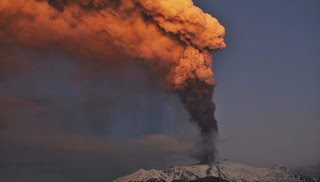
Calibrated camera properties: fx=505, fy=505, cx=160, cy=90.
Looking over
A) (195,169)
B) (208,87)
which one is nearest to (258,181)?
(195,169)

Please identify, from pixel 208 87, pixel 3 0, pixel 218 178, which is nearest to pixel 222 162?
pixel 218 178

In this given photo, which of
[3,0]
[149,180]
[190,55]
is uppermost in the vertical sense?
[3,0]

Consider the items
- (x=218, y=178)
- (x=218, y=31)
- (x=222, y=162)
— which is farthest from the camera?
(x=222, y=162)

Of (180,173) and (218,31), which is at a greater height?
(218,31)

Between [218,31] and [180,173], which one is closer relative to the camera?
[218,31]

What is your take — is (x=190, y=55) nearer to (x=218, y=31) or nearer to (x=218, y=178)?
(x=218, y=31)

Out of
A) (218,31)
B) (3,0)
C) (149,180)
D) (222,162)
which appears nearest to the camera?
(3,0)

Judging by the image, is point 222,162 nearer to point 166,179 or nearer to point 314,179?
point 166,179

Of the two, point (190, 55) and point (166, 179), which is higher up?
point (190, 55)

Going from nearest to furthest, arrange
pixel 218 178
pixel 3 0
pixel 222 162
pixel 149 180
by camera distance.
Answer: pixel 3 0
pixel 218 178
pixel 149 180
pixel 222 162
